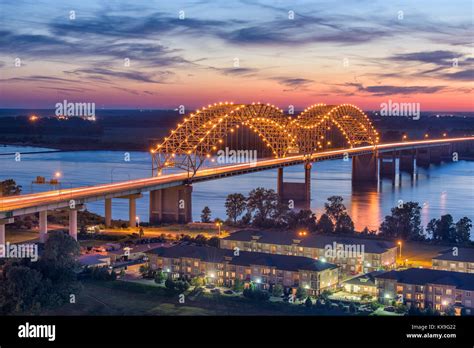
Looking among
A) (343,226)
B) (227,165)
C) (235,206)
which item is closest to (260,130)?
(227,165)

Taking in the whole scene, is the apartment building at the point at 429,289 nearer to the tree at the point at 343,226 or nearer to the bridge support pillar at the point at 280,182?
the tree at the point at 343,226

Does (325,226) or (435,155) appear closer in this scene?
(325,226)

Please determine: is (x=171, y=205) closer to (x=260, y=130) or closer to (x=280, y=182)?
(x=280, y=182)

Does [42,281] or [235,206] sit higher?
[235,206]

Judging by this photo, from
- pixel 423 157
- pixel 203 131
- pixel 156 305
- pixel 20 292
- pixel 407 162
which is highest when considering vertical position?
pixel 203 131

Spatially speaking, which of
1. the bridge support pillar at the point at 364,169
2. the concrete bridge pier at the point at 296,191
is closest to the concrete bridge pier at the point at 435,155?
the bridge support pillar at the point at 364,169

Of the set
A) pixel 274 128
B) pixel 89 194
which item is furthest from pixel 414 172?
pixel 89 194

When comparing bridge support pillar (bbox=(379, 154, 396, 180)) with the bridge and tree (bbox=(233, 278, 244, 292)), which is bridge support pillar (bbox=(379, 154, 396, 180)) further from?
tree (bbox=(233, 278, 244, 292))
